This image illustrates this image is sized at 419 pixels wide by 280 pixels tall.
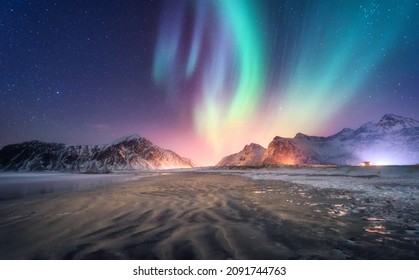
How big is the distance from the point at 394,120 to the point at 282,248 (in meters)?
227

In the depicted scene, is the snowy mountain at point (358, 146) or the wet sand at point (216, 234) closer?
the wet sand at point (216, 234)

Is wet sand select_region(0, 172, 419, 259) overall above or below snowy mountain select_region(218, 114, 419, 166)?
below

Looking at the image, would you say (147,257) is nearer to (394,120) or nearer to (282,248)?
(282,248)

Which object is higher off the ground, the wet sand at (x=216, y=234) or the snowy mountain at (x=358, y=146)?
the snowy mountain at (x=358, y=146)

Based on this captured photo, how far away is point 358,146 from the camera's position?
529 feet

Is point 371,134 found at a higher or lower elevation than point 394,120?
lower

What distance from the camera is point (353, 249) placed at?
4.32 metres

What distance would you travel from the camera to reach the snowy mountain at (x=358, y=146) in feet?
452

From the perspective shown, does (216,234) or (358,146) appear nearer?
(216,234)

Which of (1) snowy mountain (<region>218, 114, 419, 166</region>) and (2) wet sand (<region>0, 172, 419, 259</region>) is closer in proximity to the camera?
(2) wet sand (<region>0, 172, 419, 259</region>)

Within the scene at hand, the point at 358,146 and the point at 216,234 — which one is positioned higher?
the point at 358,146

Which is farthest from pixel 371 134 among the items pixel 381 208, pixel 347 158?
pixel 381 208

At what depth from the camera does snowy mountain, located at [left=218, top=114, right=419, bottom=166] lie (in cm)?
13775
